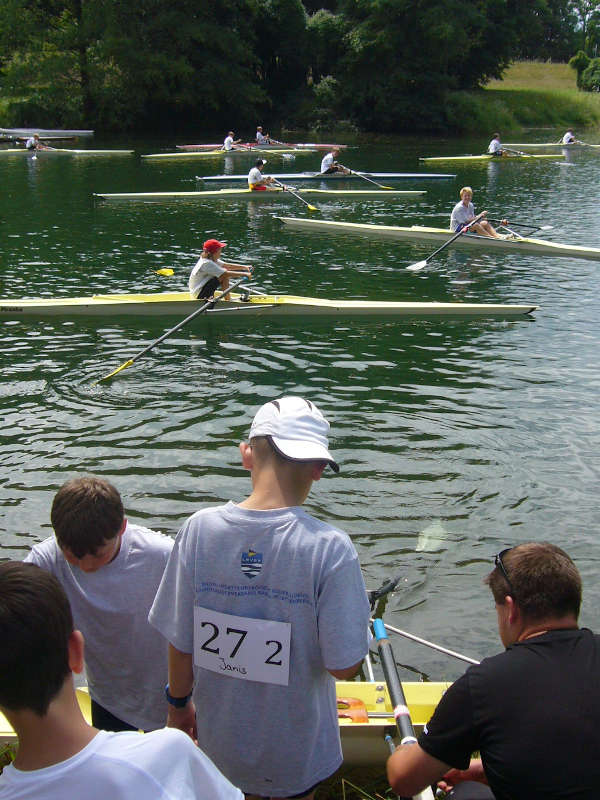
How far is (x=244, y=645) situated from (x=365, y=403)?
7022 millimetres

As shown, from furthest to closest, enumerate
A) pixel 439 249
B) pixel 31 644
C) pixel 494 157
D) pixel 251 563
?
1. pixel 494 157
2. pixel 439 249
3. pixel 251 563
4. pixel 31 644

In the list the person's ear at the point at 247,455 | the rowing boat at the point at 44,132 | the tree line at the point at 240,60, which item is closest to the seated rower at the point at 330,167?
the rowing boat at the point at 44,132

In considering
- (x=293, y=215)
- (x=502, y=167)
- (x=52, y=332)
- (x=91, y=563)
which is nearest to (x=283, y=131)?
(x=502, y=167)

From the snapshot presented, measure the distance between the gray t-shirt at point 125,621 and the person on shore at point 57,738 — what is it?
1.32m

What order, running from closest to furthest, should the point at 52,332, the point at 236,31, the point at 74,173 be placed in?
the point at 52,332 < the point at 74,173 < the point at 236,31

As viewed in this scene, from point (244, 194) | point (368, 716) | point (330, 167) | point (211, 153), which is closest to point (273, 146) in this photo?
point (211, 153)

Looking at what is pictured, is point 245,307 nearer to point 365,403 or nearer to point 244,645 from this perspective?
point 365,403

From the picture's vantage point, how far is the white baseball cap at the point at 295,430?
2520 mm

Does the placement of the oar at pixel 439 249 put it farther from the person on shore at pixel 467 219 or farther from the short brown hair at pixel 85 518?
the short brown hair at pixel 85 518

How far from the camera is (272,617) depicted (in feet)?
8.02

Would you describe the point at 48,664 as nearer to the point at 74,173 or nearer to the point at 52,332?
the point at 52,332

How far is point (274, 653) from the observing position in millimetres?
2449

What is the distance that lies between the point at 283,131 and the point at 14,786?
5107 cm

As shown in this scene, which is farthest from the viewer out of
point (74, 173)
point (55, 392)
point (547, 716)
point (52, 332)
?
point (74, 173)
